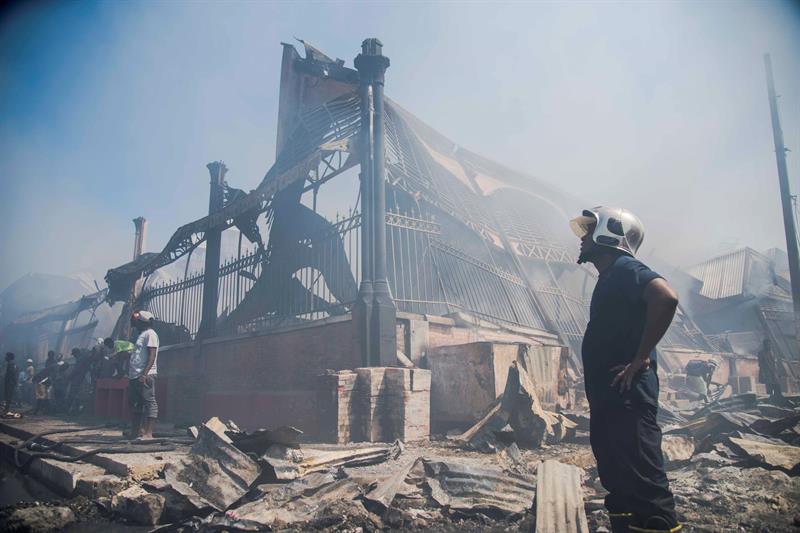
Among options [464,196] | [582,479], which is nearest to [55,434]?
[582,479]

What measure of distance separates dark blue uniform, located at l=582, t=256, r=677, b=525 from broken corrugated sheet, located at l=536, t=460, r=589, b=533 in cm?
94

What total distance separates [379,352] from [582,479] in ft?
10.6

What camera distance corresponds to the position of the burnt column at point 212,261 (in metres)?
10.8

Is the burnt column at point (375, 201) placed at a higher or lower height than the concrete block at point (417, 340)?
higher

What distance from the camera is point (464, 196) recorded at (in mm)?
15016

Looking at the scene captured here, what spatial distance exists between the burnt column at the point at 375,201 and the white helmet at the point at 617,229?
468cm

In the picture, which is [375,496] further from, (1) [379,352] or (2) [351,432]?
(1) [379,352]

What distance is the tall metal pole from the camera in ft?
53.9

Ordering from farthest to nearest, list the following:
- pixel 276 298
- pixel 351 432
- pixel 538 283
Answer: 1. pixel 538 283
2. pixel 276 298
3. pixel 351 432

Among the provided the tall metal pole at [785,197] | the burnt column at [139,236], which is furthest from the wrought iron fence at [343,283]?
the burnt column at [139,236]

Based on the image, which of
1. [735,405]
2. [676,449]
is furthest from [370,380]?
[735,405]

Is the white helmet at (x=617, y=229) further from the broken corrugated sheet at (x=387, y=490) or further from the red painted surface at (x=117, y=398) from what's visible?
the red painted surface at (x=117, y=398)

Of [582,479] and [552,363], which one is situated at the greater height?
[552,363]

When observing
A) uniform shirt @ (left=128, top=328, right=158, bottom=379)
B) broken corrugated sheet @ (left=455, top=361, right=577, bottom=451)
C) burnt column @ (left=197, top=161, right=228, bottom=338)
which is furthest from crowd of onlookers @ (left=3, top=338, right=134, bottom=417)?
broken corrugated sheet @ (left=455, top=361, right=577, bottom=451)
